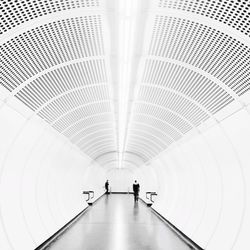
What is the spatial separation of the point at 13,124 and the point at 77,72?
1.90 metres

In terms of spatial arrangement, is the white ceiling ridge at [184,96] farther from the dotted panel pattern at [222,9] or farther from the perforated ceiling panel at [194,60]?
the dotted panel pattern at [222,9]

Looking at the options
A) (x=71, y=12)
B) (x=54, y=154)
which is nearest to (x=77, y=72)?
(x=71, y=12)

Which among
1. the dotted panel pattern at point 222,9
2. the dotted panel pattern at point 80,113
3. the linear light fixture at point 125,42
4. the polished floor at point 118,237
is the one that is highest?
the dotted panel pattern at point 80,113

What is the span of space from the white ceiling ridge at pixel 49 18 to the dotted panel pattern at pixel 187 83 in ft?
7.06

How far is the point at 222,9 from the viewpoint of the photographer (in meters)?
4.36

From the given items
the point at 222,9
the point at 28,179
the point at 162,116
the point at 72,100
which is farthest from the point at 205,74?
the point at 28,179

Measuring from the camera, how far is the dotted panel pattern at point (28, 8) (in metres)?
4.24

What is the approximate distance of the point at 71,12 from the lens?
4.67 meters

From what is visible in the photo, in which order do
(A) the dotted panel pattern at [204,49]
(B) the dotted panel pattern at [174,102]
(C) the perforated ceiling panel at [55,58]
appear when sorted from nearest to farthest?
1. (C) the perforated ceiling panel at [55,58]
2. (A) the dotted panel pattern at [204,49]
3. (B) the dotted panel pattern at [174,102]

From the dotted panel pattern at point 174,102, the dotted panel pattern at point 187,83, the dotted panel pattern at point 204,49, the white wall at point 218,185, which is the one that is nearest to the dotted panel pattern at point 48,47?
the dotted panel pattern at point 204,49

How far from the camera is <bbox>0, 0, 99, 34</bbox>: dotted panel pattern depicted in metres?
4.24

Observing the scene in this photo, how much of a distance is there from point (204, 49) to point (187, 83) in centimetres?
179

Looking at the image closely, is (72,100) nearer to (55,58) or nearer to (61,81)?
(61,81)

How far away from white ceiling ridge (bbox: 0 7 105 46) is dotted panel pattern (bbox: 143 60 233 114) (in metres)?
2.15
